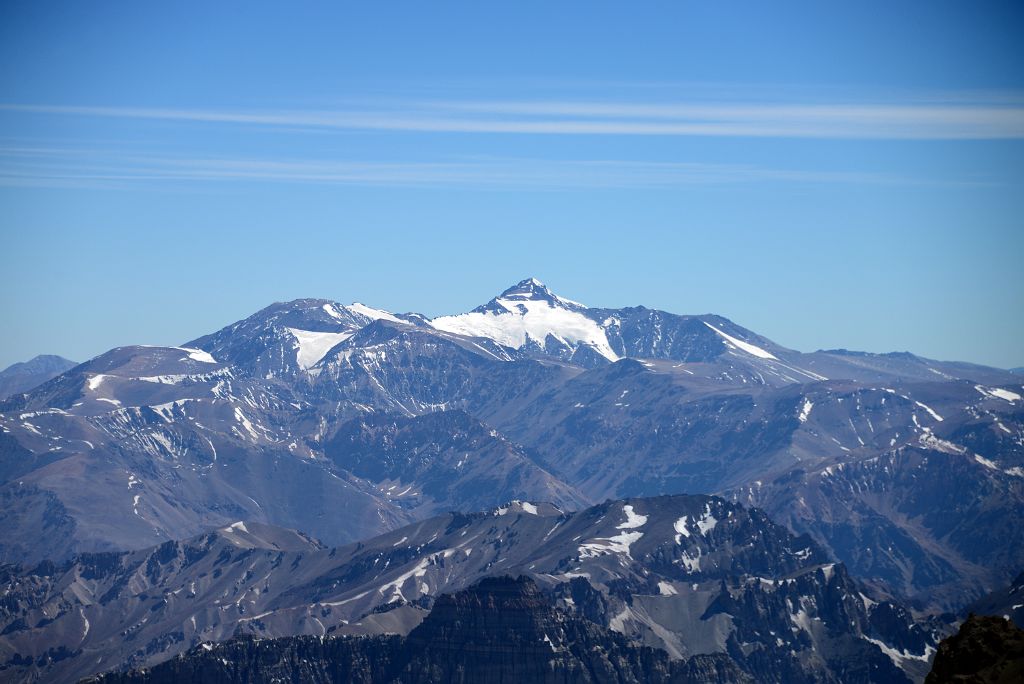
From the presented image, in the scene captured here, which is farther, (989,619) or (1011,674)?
(989,619)

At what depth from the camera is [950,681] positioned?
303 ft

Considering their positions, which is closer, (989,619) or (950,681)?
(950,681)

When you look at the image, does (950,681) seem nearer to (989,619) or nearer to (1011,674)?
(1011,674)

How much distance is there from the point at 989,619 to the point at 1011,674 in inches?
345

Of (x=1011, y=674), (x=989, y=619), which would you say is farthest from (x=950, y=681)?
(x=989, y=619)

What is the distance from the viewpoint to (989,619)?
101250 millimetres

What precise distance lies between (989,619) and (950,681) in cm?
992

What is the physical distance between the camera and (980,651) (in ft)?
320

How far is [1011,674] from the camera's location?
92.7 m

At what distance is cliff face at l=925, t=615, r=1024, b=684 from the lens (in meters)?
95.6

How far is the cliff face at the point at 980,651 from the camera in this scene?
95.6 metres
